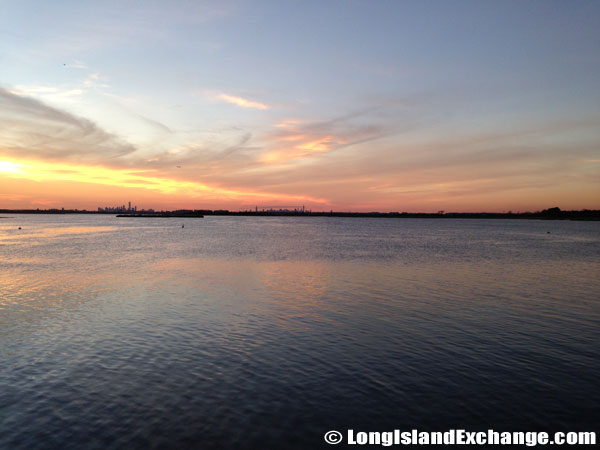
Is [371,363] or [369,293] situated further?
[369,293]

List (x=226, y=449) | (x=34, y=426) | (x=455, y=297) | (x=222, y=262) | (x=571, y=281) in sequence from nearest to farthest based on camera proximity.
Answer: (x=226, y=449)
(x=34, y=426)
(x=455, y=297)
(x=571, y=281)
(x=222, y=262)

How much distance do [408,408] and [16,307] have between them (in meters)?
27.8

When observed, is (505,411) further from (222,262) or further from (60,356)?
(222,262)

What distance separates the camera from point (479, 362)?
687 inches

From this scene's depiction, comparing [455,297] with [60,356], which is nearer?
[60,356]

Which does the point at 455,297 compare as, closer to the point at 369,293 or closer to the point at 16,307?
the point at 369,293

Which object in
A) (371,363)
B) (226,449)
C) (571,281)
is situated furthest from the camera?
(571,281)

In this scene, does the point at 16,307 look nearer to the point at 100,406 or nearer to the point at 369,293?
the point at 100,406

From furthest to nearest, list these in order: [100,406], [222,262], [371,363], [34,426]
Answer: [222,262]
[371,363]
[100,406]
[34,426]

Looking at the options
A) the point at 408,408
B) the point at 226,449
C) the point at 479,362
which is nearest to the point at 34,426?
the point at 226,449

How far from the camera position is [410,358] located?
1780 cm

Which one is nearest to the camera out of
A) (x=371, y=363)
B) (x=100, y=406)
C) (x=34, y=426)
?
(x=34, y=426)

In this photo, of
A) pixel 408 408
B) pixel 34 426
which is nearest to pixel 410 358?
pixel 408 408

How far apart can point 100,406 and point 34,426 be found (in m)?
1.87
